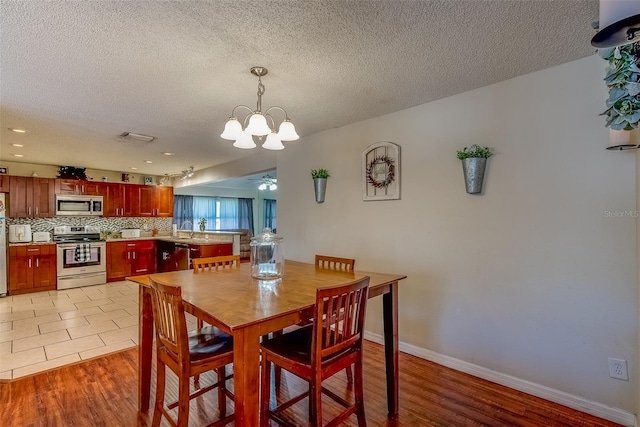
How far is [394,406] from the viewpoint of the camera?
1999 mm

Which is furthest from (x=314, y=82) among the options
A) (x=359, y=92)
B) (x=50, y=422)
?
(x=50, y=422)

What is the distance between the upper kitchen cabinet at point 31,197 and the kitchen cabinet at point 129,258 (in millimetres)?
1171

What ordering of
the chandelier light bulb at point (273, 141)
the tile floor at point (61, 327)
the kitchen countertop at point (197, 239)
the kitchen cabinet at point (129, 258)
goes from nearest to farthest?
the chandelier light bulb at point (273, 141)
the tile floor at point (61, 327)
the kitchen countertop at point (197, 239)
the kitchen cabinet at point (129, 258)

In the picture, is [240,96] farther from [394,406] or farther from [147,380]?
[394,406]

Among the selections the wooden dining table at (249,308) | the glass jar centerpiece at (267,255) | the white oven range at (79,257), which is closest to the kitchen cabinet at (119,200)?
the white oven range at (79,257)

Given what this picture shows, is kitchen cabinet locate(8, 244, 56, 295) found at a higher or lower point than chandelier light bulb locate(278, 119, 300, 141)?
lower

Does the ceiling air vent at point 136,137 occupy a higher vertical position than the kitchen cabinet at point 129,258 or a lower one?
higher

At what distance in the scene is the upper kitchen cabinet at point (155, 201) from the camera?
6.77 metres

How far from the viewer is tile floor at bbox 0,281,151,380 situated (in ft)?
9.22

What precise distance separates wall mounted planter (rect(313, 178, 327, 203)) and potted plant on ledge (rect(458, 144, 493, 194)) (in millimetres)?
1542

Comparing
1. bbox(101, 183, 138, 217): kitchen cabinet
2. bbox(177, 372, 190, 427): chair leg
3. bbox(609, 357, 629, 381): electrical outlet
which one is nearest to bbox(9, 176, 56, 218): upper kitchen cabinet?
bbox(101, 183, 138, 217): kitchen cabinet

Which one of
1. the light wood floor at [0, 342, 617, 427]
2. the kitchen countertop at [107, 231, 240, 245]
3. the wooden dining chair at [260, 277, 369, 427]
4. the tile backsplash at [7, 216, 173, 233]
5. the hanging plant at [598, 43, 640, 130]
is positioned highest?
the hanging plant at [598, 43, 640, 130]

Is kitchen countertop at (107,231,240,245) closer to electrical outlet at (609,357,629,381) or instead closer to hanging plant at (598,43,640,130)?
electrical outlet at (609,357,629,381)

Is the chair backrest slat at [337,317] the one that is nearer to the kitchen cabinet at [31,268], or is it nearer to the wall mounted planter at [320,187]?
the wall mounted planter at [320,187]
